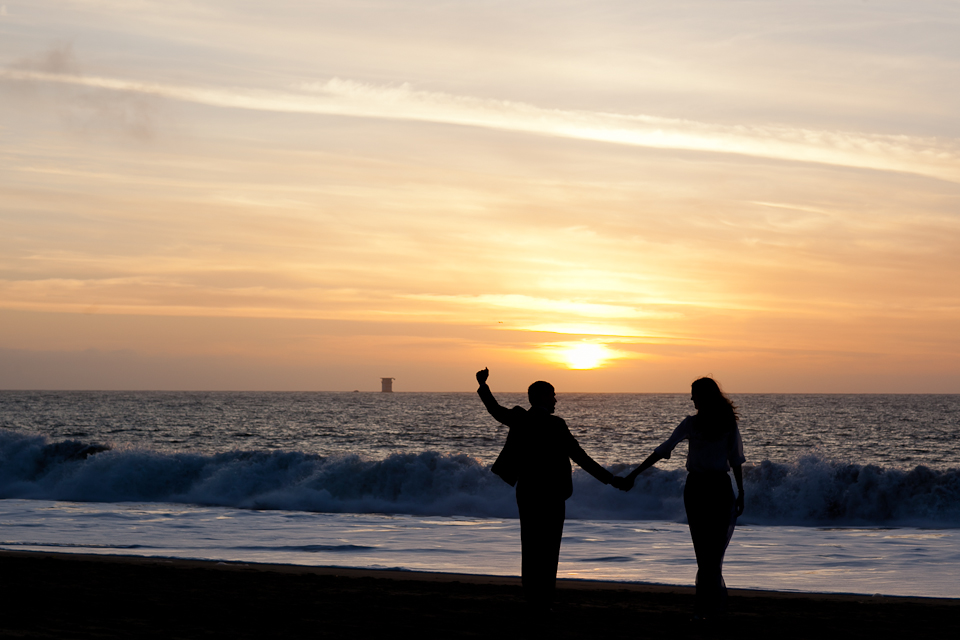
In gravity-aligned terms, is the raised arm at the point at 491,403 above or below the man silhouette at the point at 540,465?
above

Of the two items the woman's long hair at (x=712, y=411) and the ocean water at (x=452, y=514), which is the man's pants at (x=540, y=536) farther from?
the ocean water at (x=452, y=514)

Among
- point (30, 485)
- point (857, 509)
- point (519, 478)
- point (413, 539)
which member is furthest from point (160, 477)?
point (519, 478)

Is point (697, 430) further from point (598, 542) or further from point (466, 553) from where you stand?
point (598, 542)

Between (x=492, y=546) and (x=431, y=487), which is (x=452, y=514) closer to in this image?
(x=431, y=487)

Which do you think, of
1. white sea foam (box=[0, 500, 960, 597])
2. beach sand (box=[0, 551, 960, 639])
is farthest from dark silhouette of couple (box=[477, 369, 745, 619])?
white sea foam (box=[0, 500, 960, 597])

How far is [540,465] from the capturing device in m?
6.41

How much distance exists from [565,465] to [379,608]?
2.13m

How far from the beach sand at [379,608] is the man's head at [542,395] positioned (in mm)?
1631

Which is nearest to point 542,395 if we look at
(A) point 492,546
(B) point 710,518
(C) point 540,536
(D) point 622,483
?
(D) point 622,483

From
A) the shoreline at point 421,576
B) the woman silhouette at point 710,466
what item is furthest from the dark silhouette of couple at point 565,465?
the shoreline at point 421,576

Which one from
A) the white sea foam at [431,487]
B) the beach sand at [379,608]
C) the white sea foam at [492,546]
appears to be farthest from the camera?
the white sea foam at [431,487]

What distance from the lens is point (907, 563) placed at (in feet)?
37.1

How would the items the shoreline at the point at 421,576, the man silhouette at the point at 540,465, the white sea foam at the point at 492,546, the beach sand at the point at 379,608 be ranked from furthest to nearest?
the white sea foam at the point at 492,546 < the shoreline at the point at 421,576 < the man silhouette at the point at 540,465 < the beach sand at the point at 379,608

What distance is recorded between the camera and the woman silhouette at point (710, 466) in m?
6.43
